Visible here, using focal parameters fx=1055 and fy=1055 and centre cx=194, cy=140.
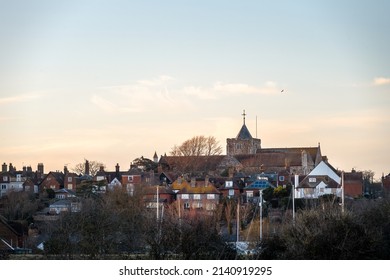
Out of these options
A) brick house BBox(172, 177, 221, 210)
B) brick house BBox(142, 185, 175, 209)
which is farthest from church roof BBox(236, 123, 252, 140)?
brick house BBox(142, 185, 175, 209)

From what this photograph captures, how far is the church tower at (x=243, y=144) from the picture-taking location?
8194cm

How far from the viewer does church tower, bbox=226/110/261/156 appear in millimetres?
81938

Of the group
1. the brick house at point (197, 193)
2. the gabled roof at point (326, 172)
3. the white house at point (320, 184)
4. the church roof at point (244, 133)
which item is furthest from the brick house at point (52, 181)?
the church roof at point (244, 133)

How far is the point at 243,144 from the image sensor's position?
83.8 meters

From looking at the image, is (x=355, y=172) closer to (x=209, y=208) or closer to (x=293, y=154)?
(x=209, y=208)

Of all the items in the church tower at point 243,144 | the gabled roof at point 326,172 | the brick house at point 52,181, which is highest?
the church tower at point 243,144

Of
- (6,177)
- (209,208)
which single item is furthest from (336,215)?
(6,177)

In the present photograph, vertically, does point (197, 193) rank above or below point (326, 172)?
below

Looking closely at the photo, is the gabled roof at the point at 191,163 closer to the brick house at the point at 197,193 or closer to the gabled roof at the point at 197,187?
the gabled roof at the point at 197,187

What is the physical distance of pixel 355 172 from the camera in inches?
2189

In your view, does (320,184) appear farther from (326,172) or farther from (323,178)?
(326,172)

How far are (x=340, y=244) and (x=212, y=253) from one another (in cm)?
264

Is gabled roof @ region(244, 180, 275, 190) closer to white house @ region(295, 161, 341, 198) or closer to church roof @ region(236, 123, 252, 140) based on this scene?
white house @ region(295, 161, 341, 198)

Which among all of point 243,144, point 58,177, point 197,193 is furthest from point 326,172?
point 243,144
